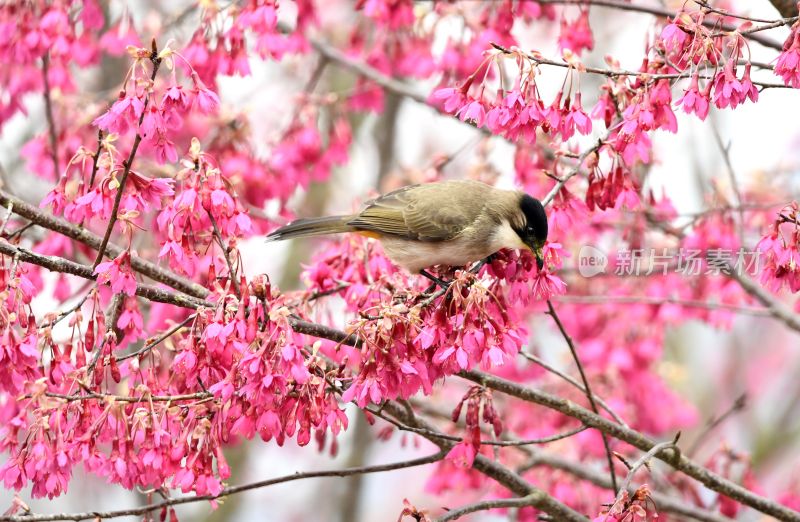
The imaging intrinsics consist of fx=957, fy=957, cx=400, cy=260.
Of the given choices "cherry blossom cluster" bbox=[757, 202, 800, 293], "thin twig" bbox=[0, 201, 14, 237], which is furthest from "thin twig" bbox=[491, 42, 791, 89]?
"thin twig" bbox=[0, 201, 14, 237]

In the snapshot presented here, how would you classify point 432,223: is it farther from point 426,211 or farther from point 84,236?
point 84,236

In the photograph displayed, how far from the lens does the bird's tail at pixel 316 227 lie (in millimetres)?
4238

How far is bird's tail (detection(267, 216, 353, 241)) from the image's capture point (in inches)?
167

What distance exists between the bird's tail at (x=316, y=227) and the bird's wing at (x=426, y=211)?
55 millimetres

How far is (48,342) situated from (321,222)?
1.55m

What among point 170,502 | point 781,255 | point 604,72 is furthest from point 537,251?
point 170,502

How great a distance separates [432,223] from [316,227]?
1.73 ft

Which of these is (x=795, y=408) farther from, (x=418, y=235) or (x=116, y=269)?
(x=116, y=269)

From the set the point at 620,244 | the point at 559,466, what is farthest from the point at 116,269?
the point at 620,244

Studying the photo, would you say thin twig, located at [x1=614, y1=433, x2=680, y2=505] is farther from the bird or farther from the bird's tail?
the bird's tail

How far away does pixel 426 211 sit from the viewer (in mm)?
4332
